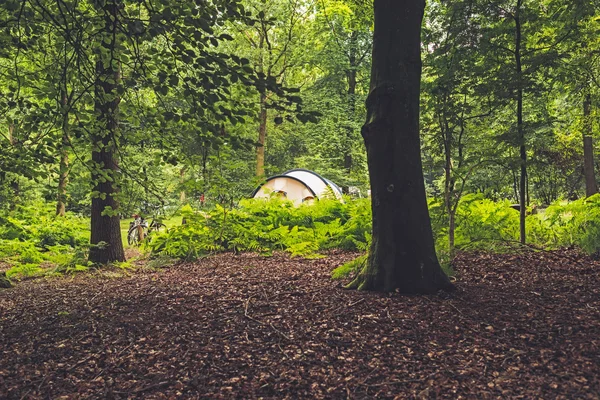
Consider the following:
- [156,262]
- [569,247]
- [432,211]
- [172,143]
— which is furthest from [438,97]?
[156,262]

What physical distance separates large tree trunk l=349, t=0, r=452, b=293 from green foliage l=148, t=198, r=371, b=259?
2.93 meters

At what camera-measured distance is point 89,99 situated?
3221 millimetres

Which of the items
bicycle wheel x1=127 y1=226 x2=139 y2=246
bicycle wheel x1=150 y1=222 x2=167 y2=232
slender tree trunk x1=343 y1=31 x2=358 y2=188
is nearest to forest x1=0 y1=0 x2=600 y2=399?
bicycle wheel x1=150 y1=222 x2=167 y2=232

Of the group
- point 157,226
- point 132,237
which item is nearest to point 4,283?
point 157,226

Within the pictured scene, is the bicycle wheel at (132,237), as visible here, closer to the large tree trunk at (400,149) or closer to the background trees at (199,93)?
the background trees at (199,93)

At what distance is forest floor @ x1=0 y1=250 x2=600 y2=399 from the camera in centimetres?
213

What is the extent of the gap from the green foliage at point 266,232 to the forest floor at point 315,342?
282cm

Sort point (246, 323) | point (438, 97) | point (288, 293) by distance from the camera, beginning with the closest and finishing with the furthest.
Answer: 1. point (246, 323)
2. point (288, 293)
3. point (438, 97)

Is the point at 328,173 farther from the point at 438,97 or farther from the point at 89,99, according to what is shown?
the point at 89,99

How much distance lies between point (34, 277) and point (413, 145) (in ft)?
20.2

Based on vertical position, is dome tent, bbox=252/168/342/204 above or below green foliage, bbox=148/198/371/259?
above

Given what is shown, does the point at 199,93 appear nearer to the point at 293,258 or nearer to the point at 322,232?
the point at 293,258

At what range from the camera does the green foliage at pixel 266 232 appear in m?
6.81

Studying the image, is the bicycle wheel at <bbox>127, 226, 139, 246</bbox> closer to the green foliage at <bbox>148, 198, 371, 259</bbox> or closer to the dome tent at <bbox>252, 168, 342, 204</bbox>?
the dome tent at <bbox>252, 168, 342, 204</bbox>
